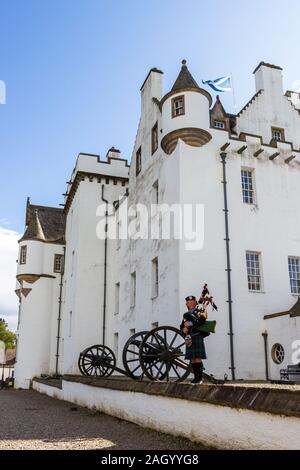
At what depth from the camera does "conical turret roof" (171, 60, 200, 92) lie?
62.8 ft

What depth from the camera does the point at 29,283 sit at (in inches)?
1401

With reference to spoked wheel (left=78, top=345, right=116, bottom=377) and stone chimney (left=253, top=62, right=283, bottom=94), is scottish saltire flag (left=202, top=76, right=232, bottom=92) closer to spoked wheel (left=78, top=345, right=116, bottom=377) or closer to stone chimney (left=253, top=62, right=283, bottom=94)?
stone chimney (left=253, top=62, right=283, bottom=94)

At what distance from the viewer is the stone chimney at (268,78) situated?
22953 mm

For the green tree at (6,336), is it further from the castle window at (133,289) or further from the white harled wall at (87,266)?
the castle window at (133,289)

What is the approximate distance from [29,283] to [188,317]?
28294 mm

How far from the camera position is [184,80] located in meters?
19.7

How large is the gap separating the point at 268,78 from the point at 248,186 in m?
7.12

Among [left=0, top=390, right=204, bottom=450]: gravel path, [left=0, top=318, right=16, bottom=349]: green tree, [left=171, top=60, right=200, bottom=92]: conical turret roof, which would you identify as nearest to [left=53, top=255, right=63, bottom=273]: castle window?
[left=171, top=60, right=200, bottom=92]: conical turret roof

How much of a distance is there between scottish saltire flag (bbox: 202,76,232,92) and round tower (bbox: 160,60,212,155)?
1.18 meters

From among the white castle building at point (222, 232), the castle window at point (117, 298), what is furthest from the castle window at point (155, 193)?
the castle window at point (117, 298)

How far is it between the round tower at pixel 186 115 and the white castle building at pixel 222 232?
42mm
